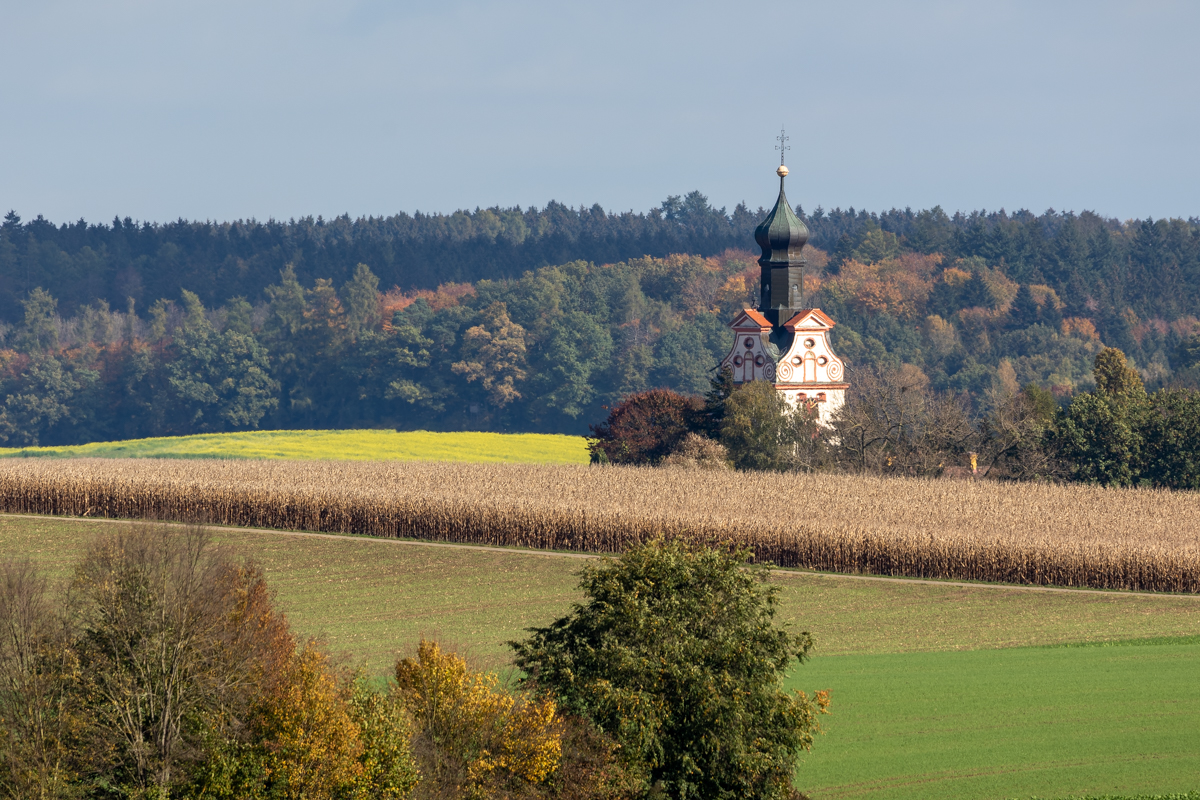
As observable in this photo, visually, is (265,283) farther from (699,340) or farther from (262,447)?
(262,447)

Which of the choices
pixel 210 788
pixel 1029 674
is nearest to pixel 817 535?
pixel 1029 674

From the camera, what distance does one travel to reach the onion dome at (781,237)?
268 feet

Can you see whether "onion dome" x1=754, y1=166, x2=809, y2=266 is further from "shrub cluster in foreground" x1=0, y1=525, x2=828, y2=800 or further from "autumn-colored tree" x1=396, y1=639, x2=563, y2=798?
"autumn-colored tree" x1=396, y1=639, x2=563, y2=798

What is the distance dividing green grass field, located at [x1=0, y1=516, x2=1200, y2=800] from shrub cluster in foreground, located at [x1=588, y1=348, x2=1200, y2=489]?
2176 centimetres

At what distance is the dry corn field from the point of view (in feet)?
147

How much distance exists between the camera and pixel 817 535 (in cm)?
4638

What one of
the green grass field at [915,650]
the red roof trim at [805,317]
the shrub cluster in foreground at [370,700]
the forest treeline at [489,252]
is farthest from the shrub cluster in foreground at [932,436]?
the forest treeline at [489,252]

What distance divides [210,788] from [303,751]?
4.70 feet

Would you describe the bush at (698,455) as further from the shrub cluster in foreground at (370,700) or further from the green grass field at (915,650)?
the shrub cluster in foreground at (370,700)

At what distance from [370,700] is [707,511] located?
106 ft

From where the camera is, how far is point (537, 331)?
12756 cm

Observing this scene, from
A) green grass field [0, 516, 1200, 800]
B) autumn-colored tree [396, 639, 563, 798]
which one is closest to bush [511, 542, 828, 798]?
autumn-colored tree [396, 639, 563, 798]

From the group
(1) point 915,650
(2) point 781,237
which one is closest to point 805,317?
(2) point 781,237

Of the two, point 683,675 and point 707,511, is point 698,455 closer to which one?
point 707,511
